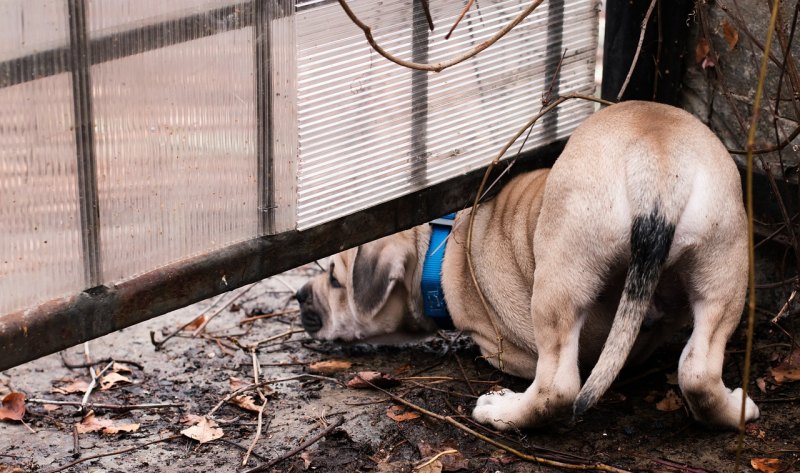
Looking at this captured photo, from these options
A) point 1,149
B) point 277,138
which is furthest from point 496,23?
point 1,149

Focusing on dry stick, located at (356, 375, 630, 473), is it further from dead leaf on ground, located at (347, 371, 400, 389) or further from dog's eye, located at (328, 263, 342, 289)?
dog's eye, located at (328, 263, 342, 289)

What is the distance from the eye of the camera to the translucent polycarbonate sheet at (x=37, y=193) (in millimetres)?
3223

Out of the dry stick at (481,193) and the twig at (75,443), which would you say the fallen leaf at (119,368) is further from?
the dry stick at (481,193)

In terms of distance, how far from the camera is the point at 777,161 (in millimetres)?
4988

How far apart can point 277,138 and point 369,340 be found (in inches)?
67.9

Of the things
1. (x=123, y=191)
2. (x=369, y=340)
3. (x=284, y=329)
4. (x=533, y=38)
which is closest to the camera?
(x=123, y=191)

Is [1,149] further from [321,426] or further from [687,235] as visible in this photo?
[687,235]

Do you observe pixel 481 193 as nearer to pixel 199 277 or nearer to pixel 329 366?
pixel 329 366

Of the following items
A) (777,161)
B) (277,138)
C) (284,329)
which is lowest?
(284,329)

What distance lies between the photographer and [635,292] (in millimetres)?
3877

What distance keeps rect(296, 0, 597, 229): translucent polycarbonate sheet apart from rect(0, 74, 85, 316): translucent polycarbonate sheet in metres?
0.99

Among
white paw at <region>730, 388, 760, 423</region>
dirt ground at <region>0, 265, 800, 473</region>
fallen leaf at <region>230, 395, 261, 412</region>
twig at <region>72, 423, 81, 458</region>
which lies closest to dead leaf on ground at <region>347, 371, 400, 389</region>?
dirt ground at <region>0, 265, 800, 473</region>

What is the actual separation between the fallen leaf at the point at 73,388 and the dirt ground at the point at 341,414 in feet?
0.05

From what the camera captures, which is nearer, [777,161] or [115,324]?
[115,324]
